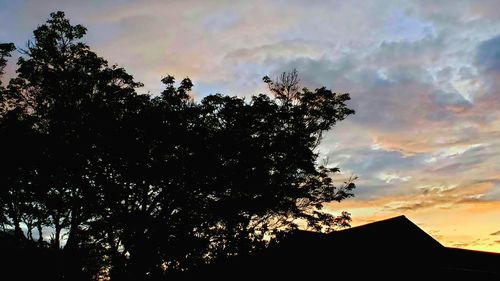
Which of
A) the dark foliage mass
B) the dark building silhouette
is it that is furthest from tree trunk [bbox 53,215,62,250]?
the dark building silhouette

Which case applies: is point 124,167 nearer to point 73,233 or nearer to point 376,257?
point 73,233

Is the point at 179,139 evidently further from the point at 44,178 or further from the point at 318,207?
the point at 318,207

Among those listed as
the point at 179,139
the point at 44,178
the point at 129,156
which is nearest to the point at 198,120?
the point at 179,139

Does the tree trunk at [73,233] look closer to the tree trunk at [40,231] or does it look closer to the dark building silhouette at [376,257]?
the tree trunk at [40,231]

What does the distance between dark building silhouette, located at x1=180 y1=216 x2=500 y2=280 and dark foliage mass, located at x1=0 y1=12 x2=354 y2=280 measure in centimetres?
283

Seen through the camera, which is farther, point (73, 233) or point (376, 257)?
point (73, 233)

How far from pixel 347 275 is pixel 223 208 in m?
7.50

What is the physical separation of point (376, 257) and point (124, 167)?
13141mm

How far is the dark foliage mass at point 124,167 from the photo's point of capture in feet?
77.5

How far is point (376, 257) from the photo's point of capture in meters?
21.3

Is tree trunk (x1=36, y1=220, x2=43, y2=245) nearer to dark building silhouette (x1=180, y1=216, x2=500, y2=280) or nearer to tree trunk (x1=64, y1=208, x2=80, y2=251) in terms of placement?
tree trunk (x1=64, y1=208, x2=80, y2=251)

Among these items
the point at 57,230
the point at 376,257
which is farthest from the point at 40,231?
the point at 376,257

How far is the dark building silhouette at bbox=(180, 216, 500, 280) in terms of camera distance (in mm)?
21000

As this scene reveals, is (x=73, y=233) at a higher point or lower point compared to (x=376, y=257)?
higher
